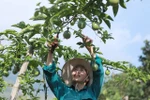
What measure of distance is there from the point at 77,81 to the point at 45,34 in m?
0.42

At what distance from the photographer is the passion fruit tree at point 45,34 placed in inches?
94.3

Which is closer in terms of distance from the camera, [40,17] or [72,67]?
[40,17]

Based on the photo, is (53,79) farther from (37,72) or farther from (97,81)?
(37,72)

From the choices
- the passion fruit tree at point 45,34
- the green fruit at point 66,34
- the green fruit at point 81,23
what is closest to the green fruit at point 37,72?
the passion fruit tree at point 45,34

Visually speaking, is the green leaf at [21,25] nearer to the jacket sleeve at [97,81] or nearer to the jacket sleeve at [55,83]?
the jacket sleeve at [55,83]

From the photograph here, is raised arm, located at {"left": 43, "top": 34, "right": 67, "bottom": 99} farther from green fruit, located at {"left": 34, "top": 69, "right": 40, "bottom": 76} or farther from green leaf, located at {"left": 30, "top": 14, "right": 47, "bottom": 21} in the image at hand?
green fruit, located at {"left": 34, "top": 69, "right": 40, "bottom": 76}

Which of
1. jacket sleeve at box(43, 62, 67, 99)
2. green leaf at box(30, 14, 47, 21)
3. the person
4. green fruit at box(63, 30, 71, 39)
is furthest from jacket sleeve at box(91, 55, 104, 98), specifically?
green leaf at box(30, 14, 47, 21)

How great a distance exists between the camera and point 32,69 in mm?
3289

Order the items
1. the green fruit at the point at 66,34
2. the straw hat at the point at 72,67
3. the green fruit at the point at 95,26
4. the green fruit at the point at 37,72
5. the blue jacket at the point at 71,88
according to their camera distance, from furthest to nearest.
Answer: the green fruit at the point at 37,72 → the straw hat at the point at 72,67 → the blue jacket at the point at 71,88 → the green fruit at the point at 66,34 → the green fruit at the point at 95,26

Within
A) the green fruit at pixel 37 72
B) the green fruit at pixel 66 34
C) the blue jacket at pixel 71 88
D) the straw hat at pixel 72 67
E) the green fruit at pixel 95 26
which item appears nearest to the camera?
the green fruit at pixel 95 26

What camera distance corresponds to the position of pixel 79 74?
2689mm

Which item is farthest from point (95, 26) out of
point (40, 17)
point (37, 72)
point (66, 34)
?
point (37, 72)

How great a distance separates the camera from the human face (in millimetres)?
2666

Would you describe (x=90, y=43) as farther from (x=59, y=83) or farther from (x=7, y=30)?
(x=7, y=30)
